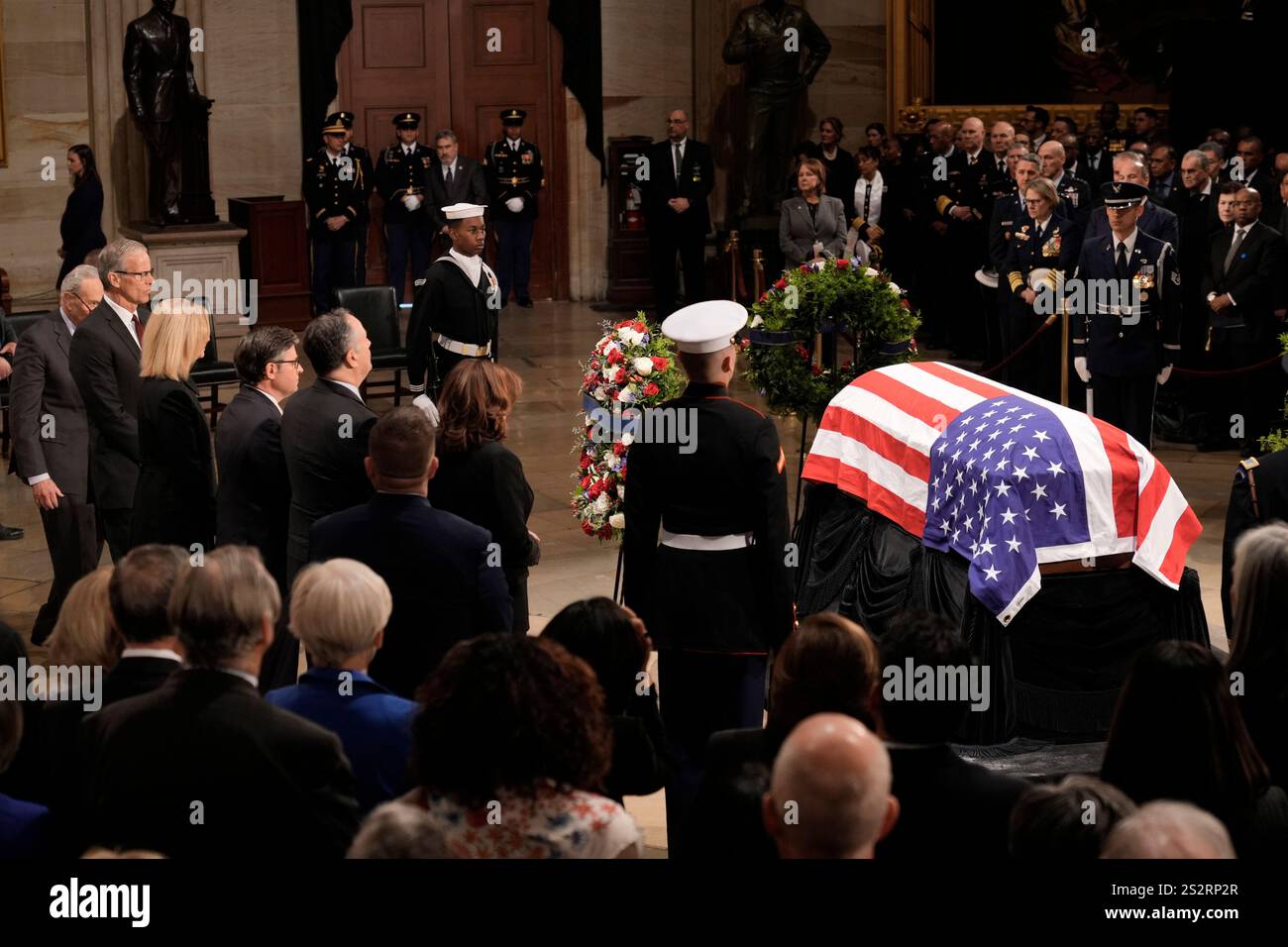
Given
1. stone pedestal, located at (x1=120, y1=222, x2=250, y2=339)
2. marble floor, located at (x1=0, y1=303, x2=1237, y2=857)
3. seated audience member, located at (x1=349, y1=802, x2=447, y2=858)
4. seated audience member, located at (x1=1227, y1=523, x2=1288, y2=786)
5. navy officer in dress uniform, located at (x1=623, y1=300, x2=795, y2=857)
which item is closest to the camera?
seated audience member, located at (x1=349, y1=802, x2=447, y2=858)

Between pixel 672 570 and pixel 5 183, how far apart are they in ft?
38.9

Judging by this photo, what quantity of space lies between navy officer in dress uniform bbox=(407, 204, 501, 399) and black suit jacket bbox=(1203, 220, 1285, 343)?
15.0ft

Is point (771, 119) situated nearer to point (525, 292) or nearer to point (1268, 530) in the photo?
point (525, 292)

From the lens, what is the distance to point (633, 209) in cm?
1631

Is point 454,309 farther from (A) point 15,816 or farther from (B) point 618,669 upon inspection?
(A) point 15,816

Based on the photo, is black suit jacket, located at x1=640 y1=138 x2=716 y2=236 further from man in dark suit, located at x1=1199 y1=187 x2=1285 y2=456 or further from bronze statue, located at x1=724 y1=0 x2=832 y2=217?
man in dark suit, located at x1=1199 y1=187 x2=1285 y2=456

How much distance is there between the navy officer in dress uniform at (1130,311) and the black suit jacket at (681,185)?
251 inches

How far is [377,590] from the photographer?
3641mm

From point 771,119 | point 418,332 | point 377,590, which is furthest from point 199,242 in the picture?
point 377,590

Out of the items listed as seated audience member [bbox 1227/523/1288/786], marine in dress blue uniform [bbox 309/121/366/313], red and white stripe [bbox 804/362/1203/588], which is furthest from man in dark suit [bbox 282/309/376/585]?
marine in dress blue uniform [bbox 309/121/366/313]

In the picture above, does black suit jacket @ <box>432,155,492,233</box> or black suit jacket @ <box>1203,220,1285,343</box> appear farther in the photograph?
black suit jacket @ <box>432,155,492,233</box>

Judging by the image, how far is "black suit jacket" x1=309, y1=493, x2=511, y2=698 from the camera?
4410 millimetres

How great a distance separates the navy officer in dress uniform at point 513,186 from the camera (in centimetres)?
1577

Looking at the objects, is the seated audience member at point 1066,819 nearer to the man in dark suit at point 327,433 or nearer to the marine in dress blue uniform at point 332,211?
the man in dark suit at point 327,433
